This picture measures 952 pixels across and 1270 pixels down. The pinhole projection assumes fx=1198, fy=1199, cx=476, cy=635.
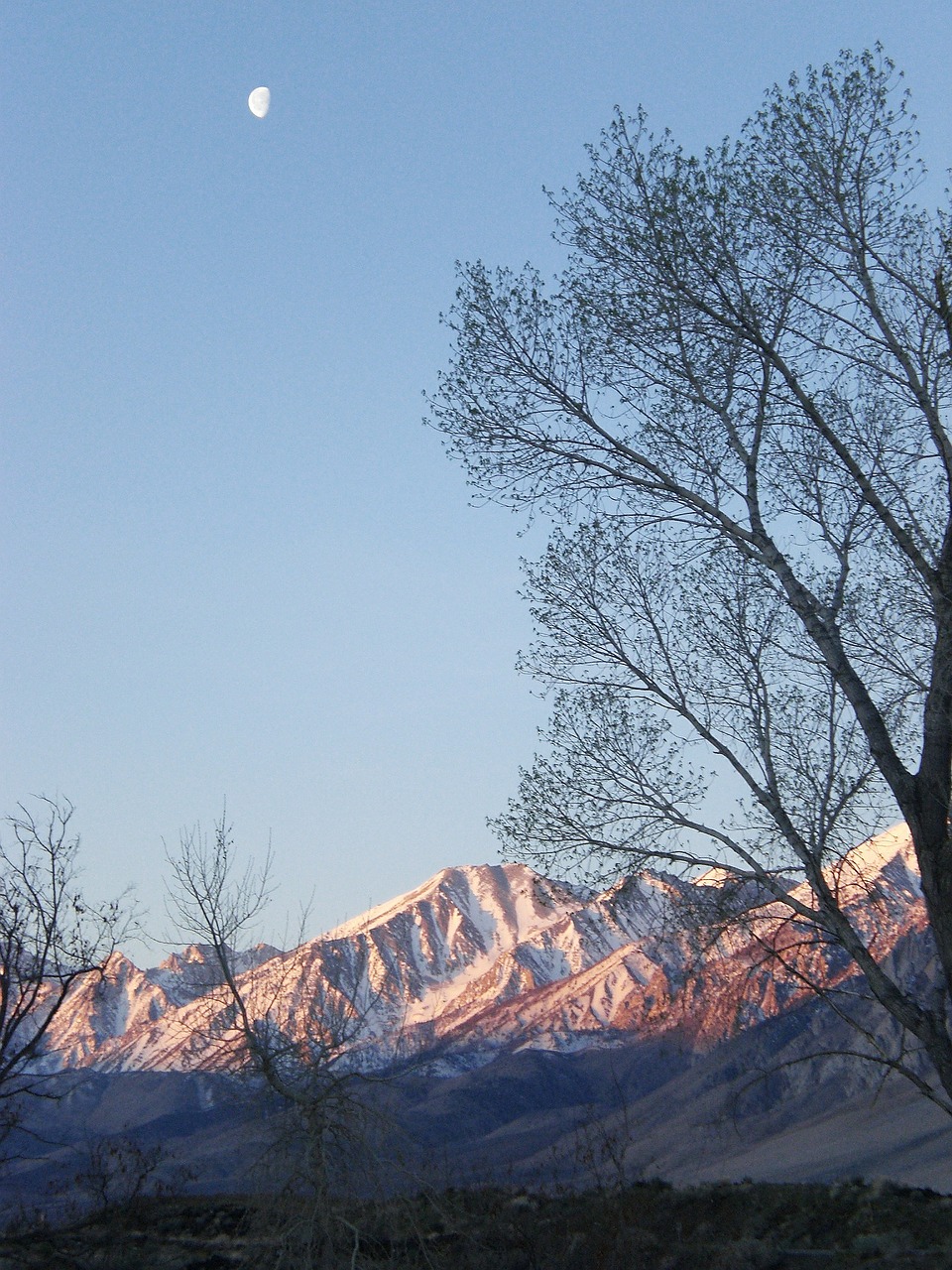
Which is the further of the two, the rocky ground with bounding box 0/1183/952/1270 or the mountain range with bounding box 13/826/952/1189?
the rocky ground with bounding box 0/1183/952/1270

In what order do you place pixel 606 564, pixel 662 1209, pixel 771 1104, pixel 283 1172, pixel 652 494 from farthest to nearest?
pixel 771 1104 → pixel 662 1209 → pixel 283 1172 → pixel 606 564 → pixel 652 494

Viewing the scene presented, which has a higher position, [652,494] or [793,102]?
[793,102]

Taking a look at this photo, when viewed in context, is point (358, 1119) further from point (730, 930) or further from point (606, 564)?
point (606, 564)

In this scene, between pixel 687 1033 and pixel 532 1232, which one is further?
pixel 687 1033

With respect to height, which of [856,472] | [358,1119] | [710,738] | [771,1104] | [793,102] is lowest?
[771,1104]

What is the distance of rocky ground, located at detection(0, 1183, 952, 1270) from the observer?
38.7ft

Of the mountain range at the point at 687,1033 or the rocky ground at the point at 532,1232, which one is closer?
the mountain range at the point at 687,1033

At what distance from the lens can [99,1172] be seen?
2412 centimetres

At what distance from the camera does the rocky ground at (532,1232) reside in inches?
464

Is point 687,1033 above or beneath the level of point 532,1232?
above

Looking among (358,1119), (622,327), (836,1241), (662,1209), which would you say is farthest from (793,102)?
(662,1209)

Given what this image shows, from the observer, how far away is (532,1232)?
1703 cm

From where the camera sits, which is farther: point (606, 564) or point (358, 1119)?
point (358, 1119)

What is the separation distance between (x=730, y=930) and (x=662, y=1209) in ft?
51.3
